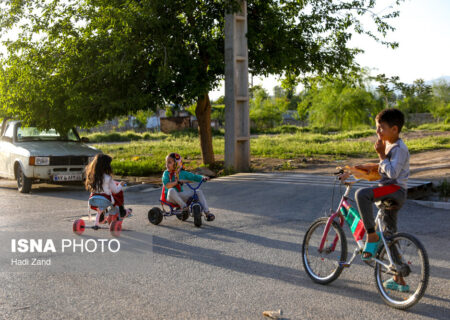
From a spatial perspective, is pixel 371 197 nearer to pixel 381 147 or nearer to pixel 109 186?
pixel 381 147

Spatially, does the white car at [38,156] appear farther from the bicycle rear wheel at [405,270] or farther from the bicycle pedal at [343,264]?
the bicycle rear wheel at [405,270]

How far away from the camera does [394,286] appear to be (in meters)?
4.61

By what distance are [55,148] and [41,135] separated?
5.03 feet

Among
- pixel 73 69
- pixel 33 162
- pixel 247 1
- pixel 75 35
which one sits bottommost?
pixel 33 162

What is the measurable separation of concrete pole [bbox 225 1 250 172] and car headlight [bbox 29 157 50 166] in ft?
16.0

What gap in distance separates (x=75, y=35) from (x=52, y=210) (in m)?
6.39

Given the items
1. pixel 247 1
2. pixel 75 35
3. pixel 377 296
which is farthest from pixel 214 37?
pixel 377 296

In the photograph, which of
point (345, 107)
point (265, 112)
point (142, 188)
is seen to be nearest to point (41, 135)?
point (142, 188)

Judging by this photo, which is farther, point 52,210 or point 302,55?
point 302,55

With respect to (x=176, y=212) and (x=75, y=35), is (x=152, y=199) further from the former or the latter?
(x=75, y=35)

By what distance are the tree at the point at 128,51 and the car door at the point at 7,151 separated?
0.54 metres

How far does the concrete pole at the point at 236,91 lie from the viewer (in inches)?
567

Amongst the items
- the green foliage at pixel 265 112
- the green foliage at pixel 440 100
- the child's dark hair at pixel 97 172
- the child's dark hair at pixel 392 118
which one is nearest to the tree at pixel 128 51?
the child's dark hair at pixel 97 172

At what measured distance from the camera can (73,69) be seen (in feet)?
46.4
